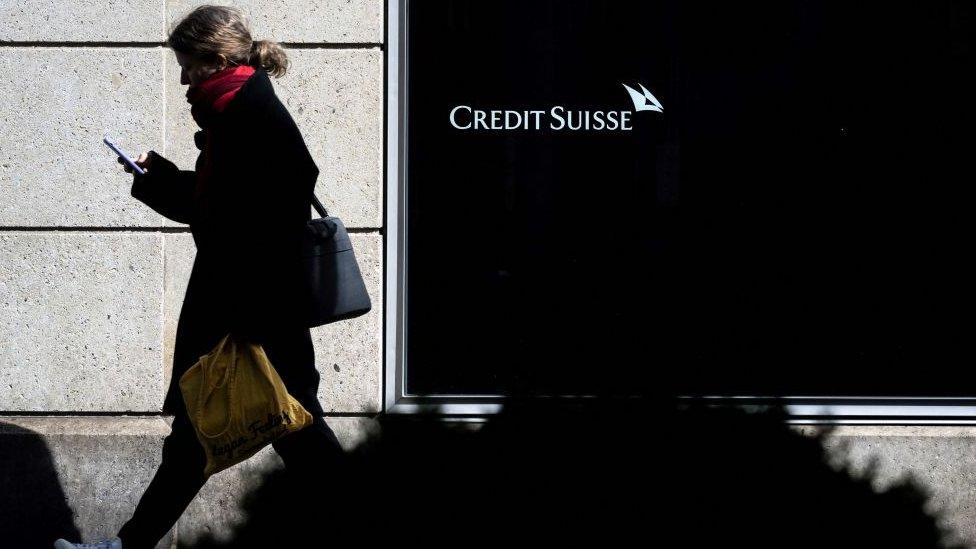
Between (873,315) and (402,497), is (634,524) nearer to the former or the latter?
(402,497)

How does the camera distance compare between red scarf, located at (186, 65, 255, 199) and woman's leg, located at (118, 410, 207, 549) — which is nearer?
red scarf, located at (186, 65, 255, 199)

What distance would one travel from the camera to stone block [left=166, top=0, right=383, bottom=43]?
456cm

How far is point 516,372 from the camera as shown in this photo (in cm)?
483

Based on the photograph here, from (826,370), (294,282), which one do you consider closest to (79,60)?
(294,282)

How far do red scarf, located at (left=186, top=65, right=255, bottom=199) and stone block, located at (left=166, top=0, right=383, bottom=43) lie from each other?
47.7 inches

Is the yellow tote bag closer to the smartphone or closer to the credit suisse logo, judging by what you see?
the smartphone

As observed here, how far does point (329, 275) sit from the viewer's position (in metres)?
3.45

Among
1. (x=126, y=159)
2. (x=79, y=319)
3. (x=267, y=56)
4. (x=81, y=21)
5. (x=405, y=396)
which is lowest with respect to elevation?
(x=405, y=396)

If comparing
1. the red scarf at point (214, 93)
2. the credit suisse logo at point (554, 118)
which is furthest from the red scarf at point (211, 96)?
the credit suisse logo at point (554, 118)

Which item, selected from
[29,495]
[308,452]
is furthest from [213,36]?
[29,495]

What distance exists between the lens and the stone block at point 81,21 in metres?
4.52

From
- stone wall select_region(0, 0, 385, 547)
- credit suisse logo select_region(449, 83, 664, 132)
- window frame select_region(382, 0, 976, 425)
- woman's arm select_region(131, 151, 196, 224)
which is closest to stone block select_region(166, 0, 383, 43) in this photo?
stone wall select_region(0, 0, 385, 547)

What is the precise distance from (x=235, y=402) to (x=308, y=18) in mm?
1902

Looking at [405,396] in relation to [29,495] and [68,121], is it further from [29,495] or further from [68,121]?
[68,121]
